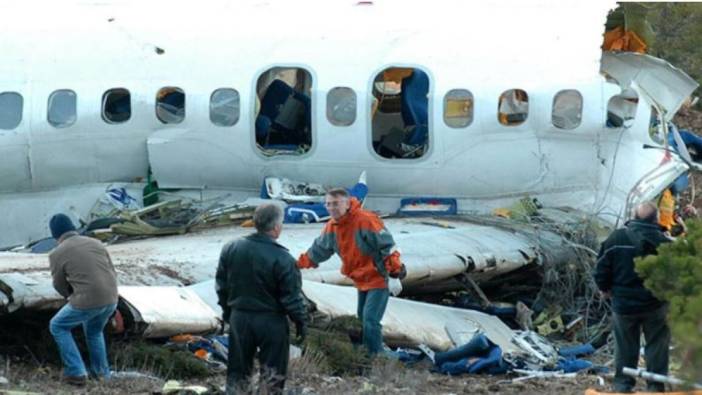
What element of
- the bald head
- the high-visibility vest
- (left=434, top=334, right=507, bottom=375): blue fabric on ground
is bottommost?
(left=434, top=334, right=507, bottom=375): blue fabric on ground

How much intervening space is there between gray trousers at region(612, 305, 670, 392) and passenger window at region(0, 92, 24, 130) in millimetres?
9843

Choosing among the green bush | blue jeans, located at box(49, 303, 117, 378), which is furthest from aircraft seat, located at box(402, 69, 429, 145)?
the green bush

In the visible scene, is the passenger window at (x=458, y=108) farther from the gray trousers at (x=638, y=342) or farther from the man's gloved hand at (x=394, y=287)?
the gray trousers at (x=638, y=342)

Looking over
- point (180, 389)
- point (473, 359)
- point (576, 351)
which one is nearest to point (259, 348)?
point (180, 389)

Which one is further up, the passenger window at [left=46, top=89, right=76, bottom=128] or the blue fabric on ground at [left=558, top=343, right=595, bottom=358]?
the passenger window at [left=46, top=89, right=76, bottom=128]

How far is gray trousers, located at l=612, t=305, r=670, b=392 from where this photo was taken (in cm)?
1250

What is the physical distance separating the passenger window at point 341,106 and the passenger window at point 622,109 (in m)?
2.96

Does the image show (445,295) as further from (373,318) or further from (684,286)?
(684,286)

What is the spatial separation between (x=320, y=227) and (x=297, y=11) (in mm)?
3258

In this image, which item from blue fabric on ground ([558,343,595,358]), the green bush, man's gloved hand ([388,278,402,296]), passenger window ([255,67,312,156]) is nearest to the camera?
the green bush

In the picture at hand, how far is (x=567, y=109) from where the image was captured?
19.7 meters

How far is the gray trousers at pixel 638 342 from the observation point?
12.5 m

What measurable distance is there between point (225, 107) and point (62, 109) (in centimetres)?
196

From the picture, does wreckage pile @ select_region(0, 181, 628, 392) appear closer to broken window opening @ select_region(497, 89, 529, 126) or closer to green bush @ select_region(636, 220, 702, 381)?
broken window opening @ select_region(497, 89, 529, 126)
